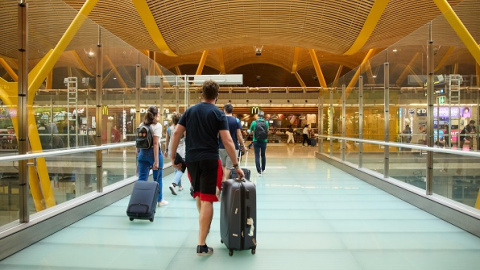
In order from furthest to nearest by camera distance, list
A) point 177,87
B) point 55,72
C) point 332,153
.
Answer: point 332,153
point 177,87
point 55,72

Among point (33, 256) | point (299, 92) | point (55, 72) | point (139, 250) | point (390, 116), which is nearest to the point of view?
point (33, 256)

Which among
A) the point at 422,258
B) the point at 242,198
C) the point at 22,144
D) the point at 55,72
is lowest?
the point at 422,258

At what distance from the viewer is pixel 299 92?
35.6 metres

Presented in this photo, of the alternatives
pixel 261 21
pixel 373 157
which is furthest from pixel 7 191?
pixel 261 21

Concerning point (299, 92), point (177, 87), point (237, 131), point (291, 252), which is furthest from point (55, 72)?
point (299, 92)

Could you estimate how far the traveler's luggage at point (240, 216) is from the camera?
3426 millimetres

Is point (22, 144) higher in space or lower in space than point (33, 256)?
higher

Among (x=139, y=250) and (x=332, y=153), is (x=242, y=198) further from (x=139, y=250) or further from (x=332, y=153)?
(x=332, y=153)

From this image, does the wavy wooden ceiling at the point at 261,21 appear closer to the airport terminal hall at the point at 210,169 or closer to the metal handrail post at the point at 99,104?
the airport terminal hall at the point at 210,169

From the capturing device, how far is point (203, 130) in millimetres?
3436

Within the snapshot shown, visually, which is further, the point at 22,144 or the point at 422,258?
the point at 22,144

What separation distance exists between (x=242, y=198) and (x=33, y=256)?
1977 millimetres

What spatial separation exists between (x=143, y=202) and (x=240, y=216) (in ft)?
5.83

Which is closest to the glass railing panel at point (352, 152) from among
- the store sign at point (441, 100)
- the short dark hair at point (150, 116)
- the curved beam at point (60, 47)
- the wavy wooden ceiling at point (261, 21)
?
the store sign at point (441, 100)
